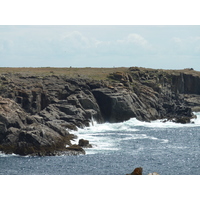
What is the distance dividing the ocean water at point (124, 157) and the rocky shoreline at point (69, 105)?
3.90 m

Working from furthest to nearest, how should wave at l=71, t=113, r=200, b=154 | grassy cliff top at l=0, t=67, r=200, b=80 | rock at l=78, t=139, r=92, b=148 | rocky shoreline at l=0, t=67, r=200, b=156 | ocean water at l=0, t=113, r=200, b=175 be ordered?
grassy cliff top at l=0, t=67, r=200, b=80 → wave at l=71, t=113, r=200, b=154 → rock at l=78, t=139, r=92, b=148 → rocky shoreline at l=0, t=67, r=200, b=156 → ocean water at l=0, t=113, r=200, b=175

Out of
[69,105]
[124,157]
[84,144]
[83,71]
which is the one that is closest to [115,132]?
[69,105]

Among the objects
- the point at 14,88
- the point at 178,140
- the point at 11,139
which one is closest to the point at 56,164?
the point at 11,139

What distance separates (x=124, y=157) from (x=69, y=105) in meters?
44.9

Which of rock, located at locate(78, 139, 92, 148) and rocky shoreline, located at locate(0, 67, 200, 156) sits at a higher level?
rocky shoreline, located at locate(0, 67, 200, 156)

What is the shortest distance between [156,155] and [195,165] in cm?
927

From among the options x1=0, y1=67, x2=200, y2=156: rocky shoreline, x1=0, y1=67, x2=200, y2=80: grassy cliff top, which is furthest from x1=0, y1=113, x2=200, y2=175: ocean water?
x1=0, y1=67, x2=200, y2=80: grassy cliff top

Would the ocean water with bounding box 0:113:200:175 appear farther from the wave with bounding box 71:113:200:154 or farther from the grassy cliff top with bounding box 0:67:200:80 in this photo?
the grassy cliff top with bounding box 0:67:200:80

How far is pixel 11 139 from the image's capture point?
77.8 metres

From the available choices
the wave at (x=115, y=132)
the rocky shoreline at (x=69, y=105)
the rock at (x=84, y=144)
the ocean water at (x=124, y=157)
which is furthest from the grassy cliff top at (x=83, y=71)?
the rock at (x=84, y=144)

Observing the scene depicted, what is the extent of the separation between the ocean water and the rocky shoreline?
3.90 metres

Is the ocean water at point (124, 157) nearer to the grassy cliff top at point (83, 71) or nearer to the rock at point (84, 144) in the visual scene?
the rock at point (84, 144)

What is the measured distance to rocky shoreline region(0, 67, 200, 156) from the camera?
77.3 metres

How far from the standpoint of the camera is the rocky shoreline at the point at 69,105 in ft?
254
